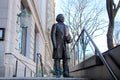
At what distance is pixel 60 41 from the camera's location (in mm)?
8453

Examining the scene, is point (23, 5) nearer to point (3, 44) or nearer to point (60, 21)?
point (3, 44)

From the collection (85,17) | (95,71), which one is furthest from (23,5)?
(85,17)

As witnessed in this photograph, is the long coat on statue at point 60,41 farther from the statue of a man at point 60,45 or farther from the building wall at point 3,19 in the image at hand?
the building wall at point 3,19

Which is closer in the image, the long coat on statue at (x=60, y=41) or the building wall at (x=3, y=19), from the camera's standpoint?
the long coat on statue at (x=60, y=41)

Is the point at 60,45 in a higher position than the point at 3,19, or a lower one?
lower

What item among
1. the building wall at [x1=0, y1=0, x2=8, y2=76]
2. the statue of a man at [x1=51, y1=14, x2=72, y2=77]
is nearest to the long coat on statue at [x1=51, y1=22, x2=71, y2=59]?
the statue of a man at [x1=51, y1=14, x2=72, y2=77]

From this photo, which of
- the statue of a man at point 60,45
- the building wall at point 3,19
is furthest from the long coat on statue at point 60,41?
the building wall at point 3,19

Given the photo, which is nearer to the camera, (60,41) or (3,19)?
(60,41)

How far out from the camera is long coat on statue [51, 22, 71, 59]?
8.44 m

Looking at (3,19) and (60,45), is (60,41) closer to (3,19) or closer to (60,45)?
(60,45)

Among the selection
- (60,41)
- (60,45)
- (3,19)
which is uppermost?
A: (3,19)

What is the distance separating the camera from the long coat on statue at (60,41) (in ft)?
27.7

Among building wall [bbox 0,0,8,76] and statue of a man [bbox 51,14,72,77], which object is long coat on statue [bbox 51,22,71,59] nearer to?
statue of a man [bbox 51,14,72,77]

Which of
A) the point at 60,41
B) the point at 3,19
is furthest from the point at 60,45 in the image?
the point at 3,19
